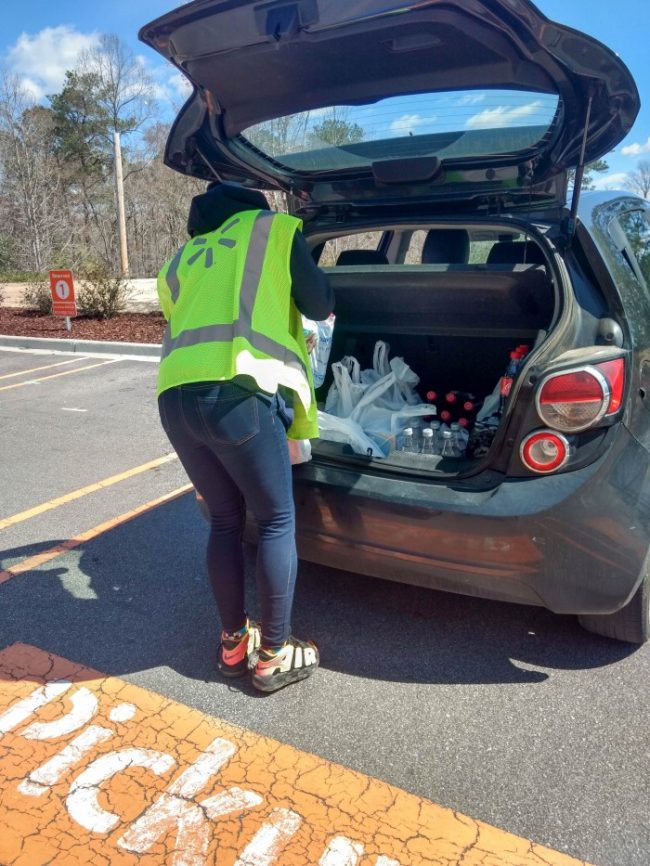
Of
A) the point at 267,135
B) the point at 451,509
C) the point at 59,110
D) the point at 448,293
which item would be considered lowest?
the point at 451,509

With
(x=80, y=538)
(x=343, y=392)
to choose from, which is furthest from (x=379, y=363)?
(x=80, y=538)

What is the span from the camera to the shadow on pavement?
104 inches

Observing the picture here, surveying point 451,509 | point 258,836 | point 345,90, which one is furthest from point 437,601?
Answer: point 345,90

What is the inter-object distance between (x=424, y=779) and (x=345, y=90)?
256 centimetres

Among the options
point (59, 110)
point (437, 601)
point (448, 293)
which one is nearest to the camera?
point (437, 601)

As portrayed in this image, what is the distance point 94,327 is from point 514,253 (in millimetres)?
10316

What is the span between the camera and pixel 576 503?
2.21 meters

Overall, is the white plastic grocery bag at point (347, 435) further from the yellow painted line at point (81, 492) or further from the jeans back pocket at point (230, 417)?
the yellow painted line at point (81, 492)

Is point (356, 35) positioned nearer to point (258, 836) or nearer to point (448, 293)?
point (448, 293)

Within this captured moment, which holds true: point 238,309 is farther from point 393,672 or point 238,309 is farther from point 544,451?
point 393,672

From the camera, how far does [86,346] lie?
1090 centimetres

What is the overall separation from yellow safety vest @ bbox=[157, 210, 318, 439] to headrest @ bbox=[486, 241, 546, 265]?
1626mm

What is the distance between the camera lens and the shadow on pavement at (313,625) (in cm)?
264

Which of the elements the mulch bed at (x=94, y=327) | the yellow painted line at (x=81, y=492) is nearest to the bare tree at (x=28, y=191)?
the mulch bed at (x=94, y=327)
